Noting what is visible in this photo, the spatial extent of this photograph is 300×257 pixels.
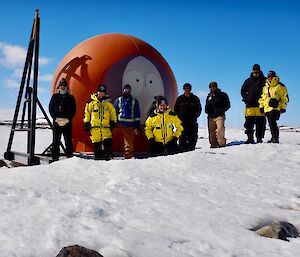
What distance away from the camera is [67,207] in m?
3.26

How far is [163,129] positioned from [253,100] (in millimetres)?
2721

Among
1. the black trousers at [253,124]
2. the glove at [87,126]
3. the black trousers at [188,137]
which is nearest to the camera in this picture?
the glove at [87,126]

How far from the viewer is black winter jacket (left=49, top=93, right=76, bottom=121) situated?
7633 mm

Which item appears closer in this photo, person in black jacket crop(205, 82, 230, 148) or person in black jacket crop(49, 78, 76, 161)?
Result: person in black jacket crop(49, 78, 76, 161)

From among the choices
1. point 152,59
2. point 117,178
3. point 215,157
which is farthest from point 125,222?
point 152,59

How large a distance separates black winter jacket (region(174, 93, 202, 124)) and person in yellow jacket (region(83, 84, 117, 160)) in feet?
5.78

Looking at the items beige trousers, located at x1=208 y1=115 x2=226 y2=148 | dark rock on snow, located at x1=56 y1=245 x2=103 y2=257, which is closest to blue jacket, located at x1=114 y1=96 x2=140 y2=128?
beige trousers, located at x1=208 y1=115 x2=226 y2=148

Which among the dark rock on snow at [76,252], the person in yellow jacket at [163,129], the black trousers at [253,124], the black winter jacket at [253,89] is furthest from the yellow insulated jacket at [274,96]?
the dark rock on snow at [76,252]

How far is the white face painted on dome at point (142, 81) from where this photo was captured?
9188 millimetres

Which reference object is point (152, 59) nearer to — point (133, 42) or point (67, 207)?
point (133, 42)

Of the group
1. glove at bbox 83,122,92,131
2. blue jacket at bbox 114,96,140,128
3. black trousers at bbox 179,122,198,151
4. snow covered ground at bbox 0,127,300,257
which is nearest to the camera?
snow covered ground at bbox 0,127,300,257

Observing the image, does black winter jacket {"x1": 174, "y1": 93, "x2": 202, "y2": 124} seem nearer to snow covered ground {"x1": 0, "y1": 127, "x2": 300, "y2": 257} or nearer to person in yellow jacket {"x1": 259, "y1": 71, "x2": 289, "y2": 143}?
person in yellow jacket {"x1": 259, "y1": 71, "x2": 289, "y2": 143}

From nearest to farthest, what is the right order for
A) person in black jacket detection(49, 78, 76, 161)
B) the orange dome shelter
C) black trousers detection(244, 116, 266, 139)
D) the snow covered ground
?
the snow covered ground < person in black jacket detection(49, 78, 76, 161) < black trousers detection(244, 116, 266, 139) < the orange dome shelter

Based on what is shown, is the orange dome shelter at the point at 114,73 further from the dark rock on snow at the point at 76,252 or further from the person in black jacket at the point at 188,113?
the dark rock on snow at the point at 76,252
